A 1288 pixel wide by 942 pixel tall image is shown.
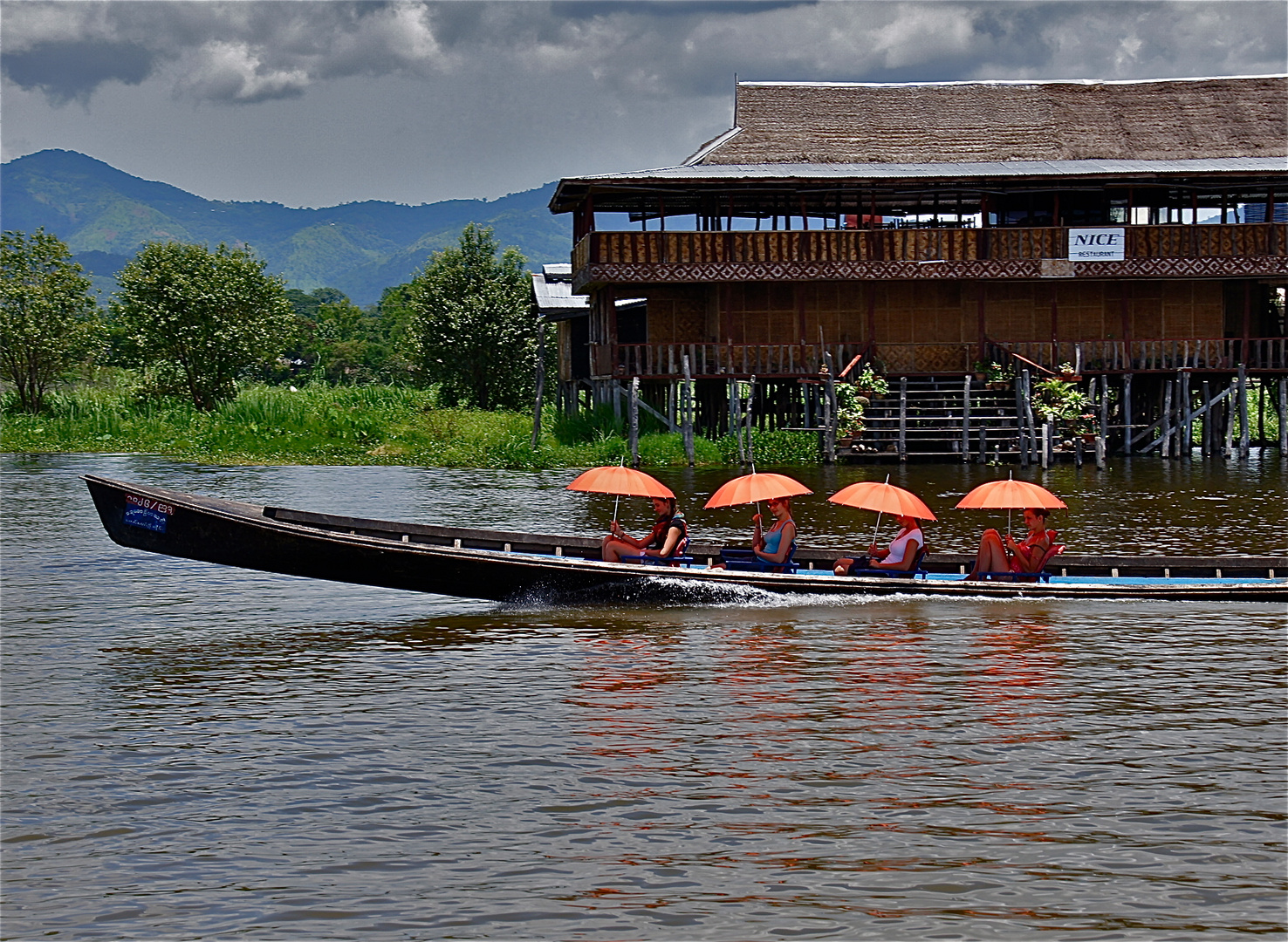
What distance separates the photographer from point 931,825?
31.4 feet

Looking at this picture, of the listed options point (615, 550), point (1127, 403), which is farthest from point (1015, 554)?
point (1127, 403)

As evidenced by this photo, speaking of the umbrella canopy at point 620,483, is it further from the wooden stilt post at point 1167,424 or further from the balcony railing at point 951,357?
the wooden stilt post at point 1167,424

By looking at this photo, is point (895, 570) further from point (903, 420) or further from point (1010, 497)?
point (903, 420)

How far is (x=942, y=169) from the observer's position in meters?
36.4

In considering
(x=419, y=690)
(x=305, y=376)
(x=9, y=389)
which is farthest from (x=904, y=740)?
(x=305, y=376)

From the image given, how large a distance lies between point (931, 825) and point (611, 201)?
30.1 m

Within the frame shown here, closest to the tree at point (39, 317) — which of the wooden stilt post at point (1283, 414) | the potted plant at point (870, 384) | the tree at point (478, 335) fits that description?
the tree at point (478, 335)

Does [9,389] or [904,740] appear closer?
[904,740]

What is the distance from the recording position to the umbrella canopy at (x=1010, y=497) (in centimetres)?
1644

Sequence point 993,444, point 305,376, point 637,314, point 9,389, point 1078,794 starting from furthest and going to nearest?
point 305,376, point 9,389, point 637,314, point 993,444, point 1078,794

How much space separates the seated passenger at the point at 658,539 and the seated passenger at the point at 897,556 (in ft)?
6.07

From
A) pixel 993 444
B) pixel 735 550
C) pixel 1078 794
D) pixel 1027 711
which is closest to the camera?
pixel 1078 794

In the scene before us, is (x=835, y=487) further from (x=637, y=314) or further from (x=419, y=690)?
(x=419, y=690)

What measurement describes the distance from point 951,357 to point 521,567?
2333 cm
